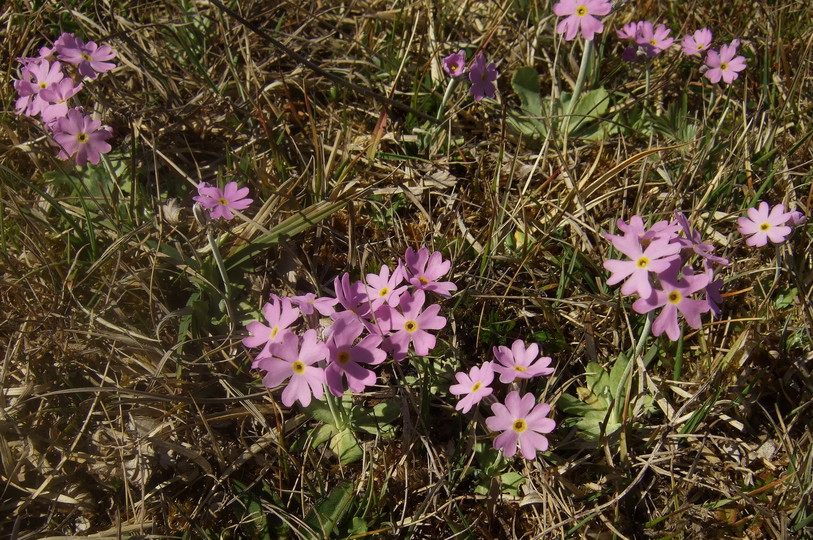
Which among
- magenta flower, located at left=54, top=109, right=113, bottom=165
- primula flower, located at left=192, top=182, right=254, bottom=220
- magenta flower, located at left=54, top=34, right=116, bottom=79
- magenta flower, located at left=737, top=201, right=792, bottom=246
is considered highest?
magenta flower, located at left=54, top=34, right=116, bottom=79

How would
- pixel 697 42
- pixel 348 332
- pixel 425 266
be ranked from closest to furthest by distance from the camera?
pixel 348 332
pixel 425 266
pixel 697 42

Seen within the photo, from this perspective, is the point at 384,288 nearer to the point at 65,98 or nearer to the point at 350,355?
the point at 350,355

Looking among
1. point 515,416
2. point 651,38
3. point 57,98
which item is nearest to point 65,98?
point 57,98

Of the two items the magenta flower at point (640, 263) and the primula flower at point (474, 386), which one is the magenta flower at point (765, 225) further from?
the primula flower at point (474, 386)

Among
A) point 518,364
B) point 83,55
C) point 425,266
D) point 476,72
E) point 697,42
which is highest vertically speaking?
point 697,42

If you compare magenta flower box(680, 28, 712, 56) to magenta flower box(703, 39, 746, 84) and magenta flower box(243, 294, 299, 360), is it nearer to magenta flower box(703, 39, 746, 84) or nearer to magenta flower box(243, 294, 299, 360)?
magenta flower box(703, 39, 746, 84)

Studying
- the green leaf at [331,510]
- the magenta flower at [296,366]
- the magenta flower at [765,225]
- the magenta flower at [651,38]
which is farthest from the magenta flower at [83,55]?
the magenta flower at [765,225]

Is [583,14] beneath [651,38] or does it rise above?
beneath

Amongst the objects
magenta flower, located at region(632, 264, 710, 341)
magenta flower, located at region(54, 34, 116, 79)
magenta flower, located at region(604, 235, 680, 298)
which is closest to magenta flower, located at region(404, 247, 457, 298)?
magenta flower, located at region(604, 235, 680, 298)
